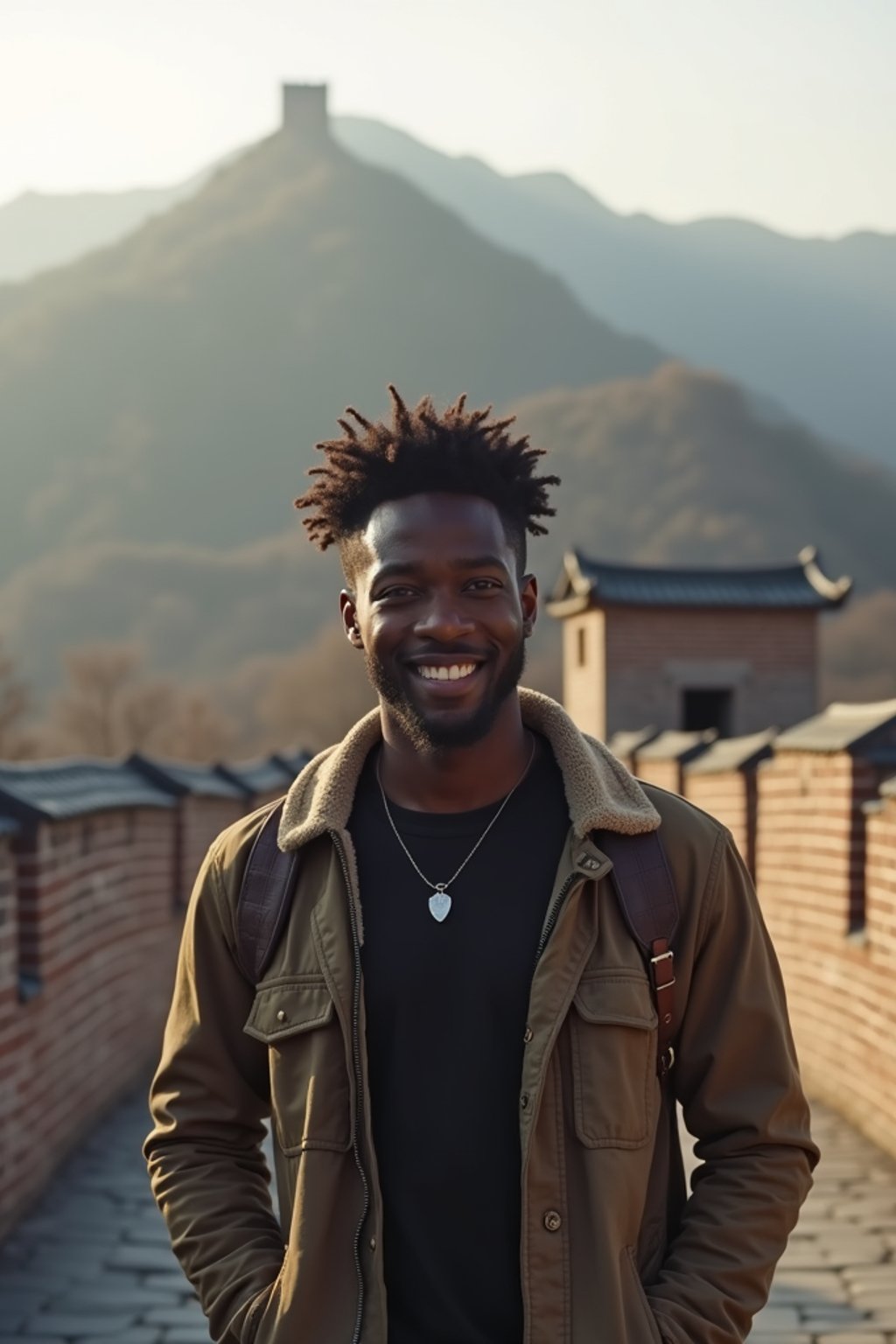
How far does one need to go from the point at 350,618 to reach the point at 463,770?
1.31 feet

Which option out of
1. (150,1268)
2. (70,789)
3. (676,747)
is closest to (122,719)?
(676,747)

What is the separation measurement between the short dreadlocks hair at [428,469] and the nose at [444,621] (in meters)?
0.21

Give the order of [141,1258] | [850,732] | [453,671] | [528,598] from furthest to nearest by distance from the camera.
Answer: [850,732] → [141,1258] → [528,598] → [453,671]

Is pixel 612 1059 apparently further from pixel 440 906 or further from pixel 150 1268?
pixel 150 1268

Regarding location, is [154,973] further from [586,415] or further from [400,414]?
[586,415]

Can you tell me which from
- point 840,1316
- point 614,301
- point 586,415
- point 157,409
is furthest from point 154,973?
point 614,301

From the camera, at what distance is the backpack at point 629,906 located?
7.69 ft

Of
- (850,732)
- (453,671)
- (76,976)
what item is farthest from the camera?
(850,732)

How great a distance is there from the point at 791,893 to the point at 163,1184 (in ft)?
21.5

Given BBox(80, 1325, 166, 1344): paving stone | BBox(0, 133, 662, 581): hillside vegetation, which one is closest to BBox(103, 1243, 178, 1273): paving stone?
BBox(80, 1325, 166, 1344): paving stone

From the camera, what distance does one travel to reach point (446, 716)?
250cm

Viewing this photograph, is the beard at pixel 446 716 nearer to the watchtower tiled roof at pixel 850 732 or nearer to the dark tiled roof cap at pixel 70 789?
the dark tiled roof cap at pixel 70 789

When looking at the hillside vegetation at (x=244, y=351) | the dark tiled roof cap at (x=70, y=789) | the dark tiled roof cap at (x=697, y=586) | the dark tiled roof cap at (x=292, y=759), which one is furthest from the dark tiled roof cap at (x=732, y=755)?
the hillside vegetation at (x=244, y=351)

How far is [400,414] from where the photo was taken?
2.78m
